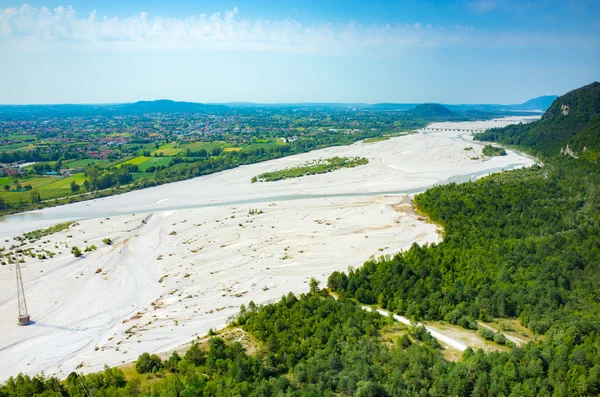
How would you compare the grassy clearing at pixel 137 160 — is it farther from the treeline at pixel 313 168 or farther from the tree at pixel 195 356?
the tree at pixel 195 356

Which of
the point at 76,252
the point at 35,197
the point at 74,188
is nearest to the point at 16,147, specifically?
the point at 74,188

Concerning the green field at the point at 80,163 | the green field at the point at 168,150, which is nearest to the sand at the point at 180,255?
the green field at the point at 80,163

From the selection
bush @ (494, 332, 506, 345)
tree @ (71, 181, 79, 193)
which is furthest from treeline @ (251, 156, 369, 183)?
bush @ (494, 332, 506, 345)

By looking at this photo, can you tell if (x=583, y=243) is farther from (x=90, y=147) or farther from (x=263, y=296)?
(x=90, y=147)

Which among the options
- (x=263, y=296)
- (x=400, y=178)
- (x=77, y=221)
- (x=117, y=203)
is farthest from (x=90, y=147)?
(x=263, y=296)

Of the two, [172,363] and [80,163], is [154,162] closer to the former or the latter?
[80,163]
